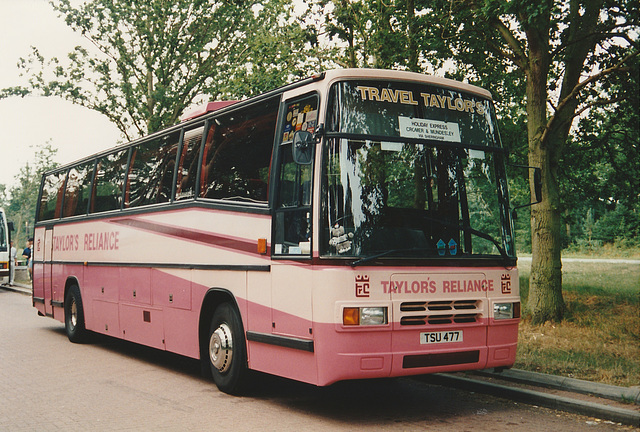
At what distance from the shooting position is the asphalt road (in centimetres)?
689

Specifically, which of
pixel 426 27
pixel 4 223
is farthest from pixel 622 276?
pixel 4 223

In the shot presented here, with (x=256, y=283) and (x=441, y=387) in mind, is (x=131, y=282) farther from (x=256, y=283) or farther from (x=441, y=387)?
(x=441, y=387)

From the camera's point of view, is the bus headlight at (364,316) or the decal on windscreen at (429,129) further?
the decal on windscreen at (429,129)

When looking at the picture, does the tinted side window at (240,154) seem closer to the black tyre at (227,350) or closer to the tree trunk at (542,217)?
the black tyre at (227,350)

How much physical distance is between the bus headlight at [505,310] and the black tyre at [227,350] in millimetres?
2770

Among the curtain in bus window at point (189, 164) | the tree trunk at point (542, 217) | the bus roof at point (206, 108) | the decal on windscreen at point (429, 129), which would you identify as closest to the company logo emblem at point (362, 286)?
the decal on windscreen at point (429, 129)

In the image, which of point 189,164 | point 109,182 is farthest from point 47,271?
point 189,164

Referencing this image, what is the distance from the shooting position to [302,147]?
6938 mm

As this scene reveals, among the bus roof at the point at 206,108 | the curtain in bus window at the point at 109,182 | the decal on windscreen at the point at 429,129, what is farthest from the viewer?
the curtain in bus window at the point at 109,182

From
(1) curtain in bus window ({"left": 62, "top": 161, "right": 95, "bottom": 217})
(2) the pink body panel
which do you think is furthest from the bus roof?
(1) curtain in bus window ({"left": 62, "top": 161, "right": 95, "bottom": 217})

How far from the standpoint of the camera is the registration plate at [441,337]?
7.01 m

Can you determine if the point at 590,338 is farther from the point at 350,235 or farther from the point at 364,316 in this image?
the point at 350,235

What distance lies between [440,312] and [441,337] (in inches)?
9.6

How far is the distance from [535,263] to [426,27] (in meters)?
5.07
